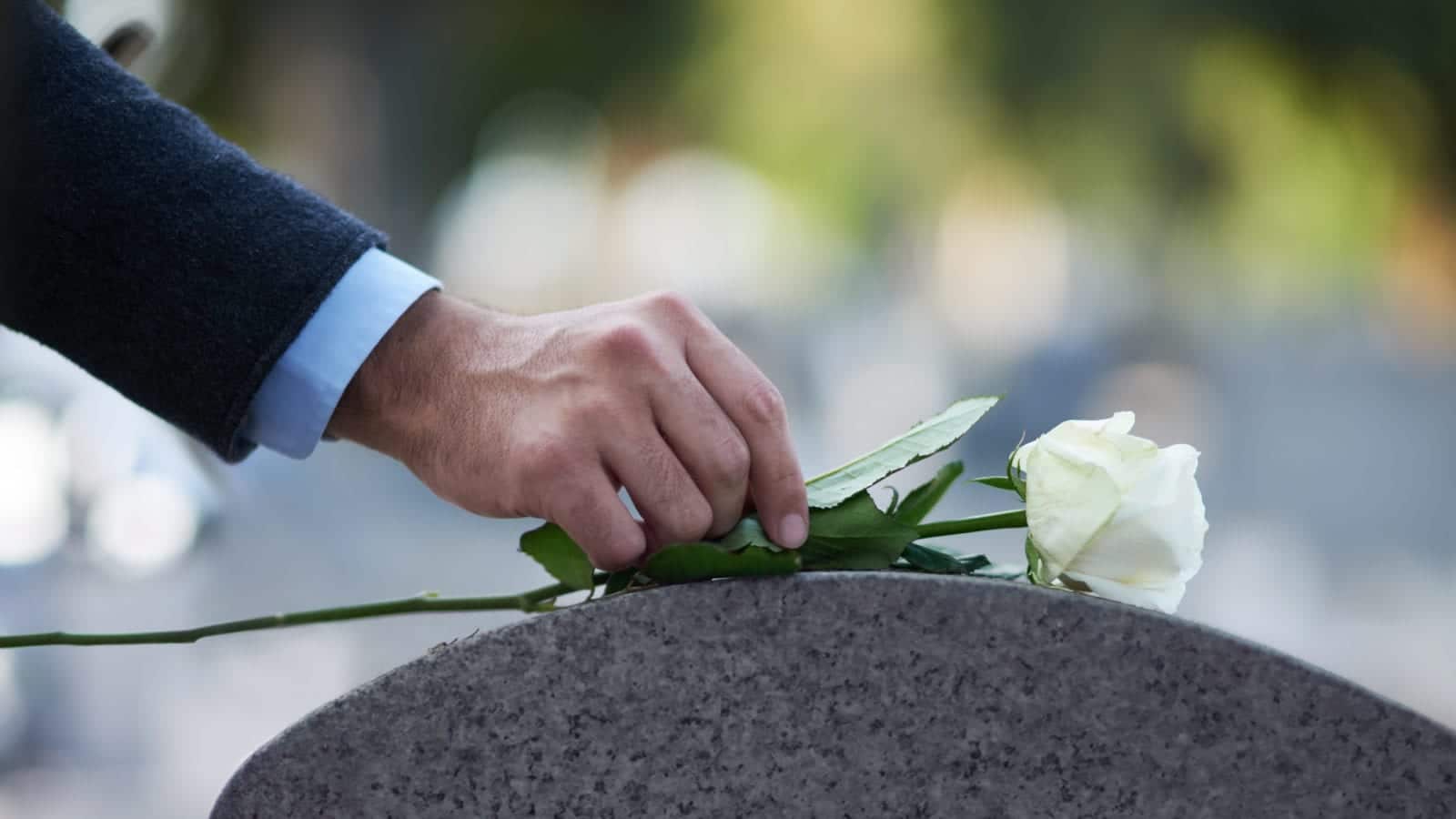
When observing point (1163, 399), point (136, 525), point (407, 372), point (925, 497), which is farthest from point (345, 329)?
point (1163, 399)

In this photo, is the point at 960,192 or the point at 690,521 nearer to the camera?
the point at 690,521

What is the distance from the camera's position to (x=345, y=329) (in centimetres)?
55

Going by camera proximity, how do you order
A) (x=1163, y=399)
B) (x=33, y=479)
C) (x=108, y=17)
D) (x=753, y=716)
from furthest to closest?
(x=1163, y=399) → (x=33, y=479) → (x=108, y=17) → (x=753, y=716)

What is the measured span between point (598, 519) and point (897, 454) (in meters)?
0.12

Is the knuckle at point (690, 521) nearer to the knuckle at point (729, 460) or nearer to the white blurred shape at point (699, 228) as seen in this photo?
the knuckle at point (729, 460)

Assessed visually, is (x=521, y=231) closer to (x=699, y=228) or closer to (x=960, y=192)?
(x=699, y=228)

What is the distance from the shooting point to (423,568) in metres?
3.55

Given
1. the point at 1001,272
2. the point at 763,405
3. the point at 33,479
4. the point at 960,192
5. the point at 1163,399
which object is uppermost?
the point at 960,192

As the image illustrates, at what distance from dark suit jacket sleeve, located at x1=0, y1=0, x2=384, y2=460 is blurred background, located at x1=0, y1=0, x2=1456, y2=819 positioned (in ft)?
13.6

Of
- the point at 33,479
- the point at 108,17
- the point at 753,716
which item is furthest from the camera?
the point at 33,479

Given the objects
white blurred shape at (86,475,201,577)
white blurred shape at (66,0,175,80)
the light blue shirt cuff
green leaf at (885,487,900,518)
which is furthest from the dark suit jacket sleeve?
white blurred shape at (86,475,201,577)

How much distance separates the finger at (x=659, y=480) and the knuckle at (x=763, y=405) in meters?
0.03

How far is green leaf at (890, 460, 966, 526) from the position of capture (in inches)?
19.9

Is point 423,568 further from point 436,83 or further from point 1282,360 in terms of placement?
point 1282,360
